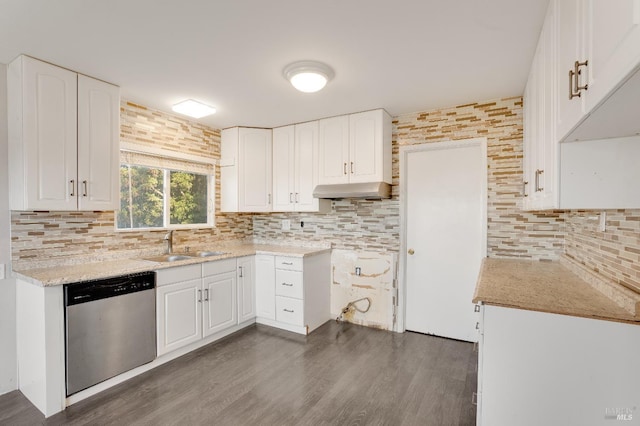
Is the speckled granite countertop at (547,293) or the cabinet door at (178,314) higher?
the speckled granite countertop at (547,293)

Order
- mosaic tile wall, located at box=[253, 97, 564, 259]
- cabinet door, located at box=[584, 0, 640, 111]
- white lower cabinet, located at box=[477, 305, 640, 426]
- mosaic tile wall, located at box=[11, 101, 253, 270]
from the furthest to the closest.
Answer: mosaic tile wall, located at box=[253, 97, 564, 259], mosaic tile wall, located at box=[11, 101, 253, 270], white lower cabinet, located at box=[477, 305, 640, 426], cabinet door, located at box=[584, 0, 640, 111]

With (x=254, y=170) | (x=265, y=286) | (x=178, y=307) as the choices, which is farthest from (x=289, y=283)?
(x=254, y=170)

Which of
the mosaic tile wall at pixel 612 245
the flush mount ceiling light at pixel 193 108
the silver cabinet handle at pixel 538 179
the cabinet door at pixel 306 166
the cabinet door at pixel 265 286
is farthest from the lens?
the cabinet door at pixel 306 166

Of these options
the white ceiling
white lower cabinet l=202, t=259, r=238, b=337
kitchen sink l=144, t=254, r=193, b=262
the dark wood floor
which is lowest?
the dark wood floor

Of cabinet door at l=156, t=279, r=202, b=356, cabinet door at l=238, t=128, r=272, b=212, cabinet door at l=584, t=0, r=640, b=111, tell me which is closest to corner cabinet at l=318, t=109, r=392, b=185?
cabinet door at l=238, t=128, r=272, b=212

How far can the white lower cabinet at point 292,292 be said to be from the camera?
3.39m

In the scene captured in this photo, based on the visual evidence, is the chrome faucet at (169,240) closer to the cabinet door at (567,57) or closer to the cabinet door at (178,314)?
the cabinet door at (178,314)

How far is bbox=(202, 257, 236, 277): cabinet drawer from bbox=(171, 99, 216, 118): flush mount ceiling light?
5.07 ft

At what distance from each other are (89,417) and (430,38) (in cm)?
330

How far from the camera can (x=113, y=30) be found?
1893 mm

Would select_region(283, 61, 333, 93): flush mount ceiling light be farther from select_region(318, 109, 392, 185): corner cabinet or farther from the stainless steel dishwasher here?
the stainless steel dishwasher

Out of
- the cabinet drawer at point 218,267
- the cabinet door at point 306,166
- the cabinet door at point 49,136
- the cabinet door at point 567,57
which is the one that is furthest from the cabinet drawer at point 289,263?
the cabinet door at point 567,57

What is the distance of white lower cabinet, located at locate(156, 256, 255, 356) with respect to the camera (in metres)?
2.71

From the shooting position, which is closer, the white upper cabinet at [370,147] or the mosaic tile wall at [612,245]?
the mosaic tile wall at [612,245]
